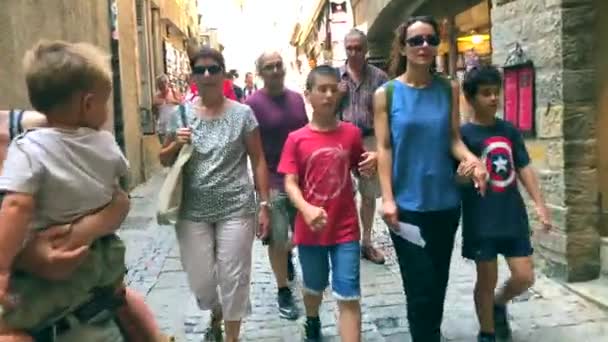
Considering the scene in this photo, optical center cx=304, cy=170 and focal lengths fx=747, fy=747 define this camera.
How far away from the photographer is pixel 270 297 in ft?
18.8

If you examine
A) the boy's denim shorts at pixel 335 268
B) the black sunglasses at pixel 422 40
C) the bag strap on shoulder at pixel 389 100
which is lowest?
the boy's denim shorts at pixel 335 268

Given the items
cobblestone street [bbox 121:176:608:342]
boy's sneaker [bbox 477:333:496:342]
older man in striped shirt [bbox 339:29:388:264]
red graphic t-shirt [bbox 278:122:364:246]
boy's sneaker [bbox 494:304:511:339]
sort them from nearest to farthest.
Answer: red graphic t-shirt [bbox 278:122:364:246] → boy's sneaker [bbox 477:333:496:342] → boy's sneaker [bbox 494:304:511:339] → cobblestone street [bbox 121:176:608:342] → older man in striped shirt [bbox 339:29:388:264]

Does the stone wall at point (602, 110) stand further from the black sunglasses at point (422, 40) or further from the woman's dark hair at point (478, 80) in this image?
the black sunglasses at point (422, 40)

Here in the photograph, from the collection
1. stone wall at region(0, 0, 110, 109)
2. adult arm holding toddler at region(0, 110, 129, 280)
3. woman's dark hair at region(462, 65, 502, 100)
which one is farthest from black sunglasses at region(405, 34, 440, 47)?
stone wall at region(0, 0, 110, 109)

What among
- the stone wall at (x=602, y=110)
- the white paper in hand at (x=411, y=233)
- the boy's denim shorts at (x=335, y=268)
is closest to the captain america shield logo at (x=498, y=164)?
the white paper in hand at (x=411, y=233)

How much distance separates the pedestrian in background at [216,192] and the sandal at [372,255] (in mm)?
2396

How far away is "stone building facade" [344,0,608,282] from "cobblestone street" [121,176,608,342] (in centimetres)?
34

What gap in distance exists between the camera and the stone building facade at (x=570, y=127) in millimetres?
5500

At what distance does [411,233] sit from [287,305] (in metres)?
1.80

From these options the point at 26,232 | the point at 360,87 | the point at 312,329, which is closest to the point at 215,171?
the point at 312,329

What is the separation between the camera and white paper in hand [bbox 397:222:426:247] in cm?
370

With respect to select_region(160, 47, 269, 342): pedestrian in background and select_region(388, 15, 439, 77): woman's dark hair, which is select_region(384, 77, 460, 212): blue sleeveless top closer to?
select_region(388, 15, 439, 77): woman's dark hair

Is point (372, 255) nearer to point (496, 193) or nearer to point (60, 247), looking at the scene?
point (496, 193)

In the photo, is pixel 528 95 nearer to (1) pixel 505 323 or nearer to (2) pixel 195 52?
(1) pixel 505 323
